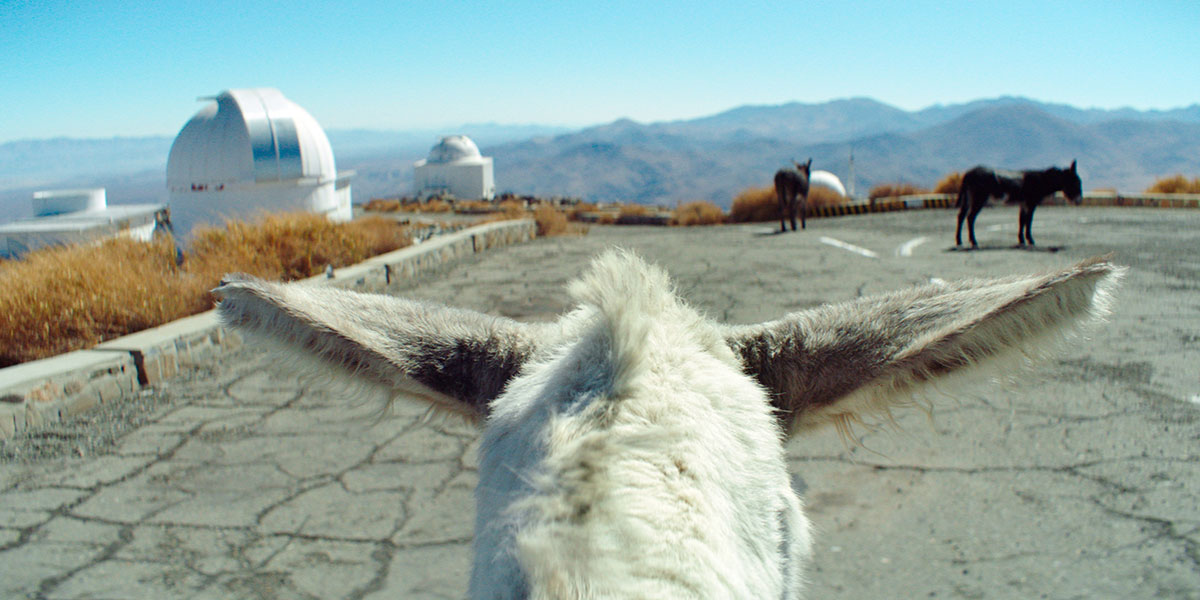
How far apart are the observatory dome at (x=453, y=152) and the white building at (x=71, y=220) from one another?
18.5 metres

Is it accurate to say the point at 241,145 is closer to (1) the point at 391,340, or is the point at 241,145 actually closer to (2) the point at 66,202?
(2) the point at 66,202

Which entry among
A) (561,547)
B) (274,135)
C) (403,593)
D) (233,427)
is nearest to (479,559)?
(561,547)

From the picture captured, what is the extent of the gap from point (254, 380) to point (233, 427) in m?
0.90

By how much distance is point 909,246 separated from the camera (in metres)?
12.0

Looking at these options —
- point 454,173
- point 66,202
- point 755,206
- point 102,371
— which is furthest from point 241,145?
point 454,173

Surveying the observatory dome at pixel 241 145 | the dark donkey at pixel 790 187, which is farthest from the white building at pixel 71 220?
the dark donkey at pixel 790 187

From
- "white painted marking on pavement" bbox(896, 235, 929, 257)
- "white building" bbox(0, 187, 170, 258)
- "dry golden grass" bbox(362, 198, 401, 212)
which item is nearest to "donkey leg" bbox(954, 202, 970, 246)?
"white painted marking on pavement" bbox(896, 235, 929, 257)

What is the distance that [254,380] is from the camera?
222 inches

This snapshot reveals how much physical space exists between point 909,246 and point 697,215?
33.3 feet

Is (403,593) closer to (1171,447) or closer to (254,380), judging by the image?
(254,380)

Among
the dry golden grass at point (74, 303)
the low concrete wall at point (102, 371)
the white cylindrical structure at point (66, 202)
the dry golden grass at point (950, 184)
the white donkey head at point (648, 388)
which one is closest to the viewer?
Answer: the white donkey head at point (648, 388)

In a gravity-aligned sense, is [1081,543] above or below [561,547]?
below

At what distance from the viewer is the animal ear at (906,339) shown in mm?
1297

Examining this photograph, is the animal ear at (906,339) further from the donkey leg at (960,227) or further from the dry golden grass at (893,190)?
the dry golden grass at (893,190)
